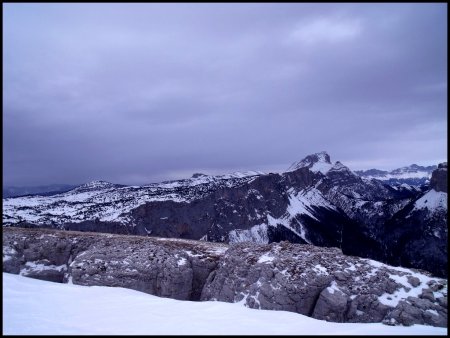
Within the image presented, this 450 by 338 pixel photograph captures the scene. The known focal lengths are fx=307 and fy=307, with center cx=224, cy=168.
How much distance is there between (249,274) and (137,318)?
41.8ft

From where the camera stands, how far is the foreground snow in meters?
9.25

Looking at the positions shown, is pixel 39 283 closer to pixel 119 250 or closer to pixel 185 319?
pixel 185 319

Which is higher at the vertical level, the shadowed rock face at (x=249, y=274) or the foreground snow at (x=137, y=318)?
the foreground snow at (x=137, y=318)

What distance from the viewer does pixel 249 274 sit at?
71.8ft

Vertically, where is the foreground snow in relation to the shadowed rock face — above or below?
above

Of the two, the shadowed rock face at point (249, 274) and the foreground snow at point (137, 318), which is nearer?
the foreground snow at point (137, 318)

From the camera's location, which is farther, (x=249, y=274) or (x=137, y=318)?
(x=249, y=274)

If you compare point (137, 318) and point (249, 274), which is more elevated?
point (137, 318)

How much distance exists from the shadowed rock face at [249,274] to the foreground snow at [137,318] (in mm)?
6290

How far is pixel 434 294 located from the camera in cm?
1606

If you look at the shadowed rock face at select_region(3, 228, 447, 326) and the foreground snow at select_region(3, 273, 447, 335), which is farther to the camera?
→ the shadowed rock face at select_region(3, 228, 447, 326)

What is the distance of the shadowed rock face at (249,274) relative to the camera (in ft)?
54.6

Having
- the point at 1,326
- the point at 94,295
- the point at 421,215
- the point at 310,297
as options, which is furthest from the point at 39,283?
the point at 421,215

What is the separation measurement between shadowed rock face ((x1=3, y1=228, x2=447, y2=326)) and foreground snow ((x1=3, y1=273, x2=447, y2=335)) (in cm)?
629
